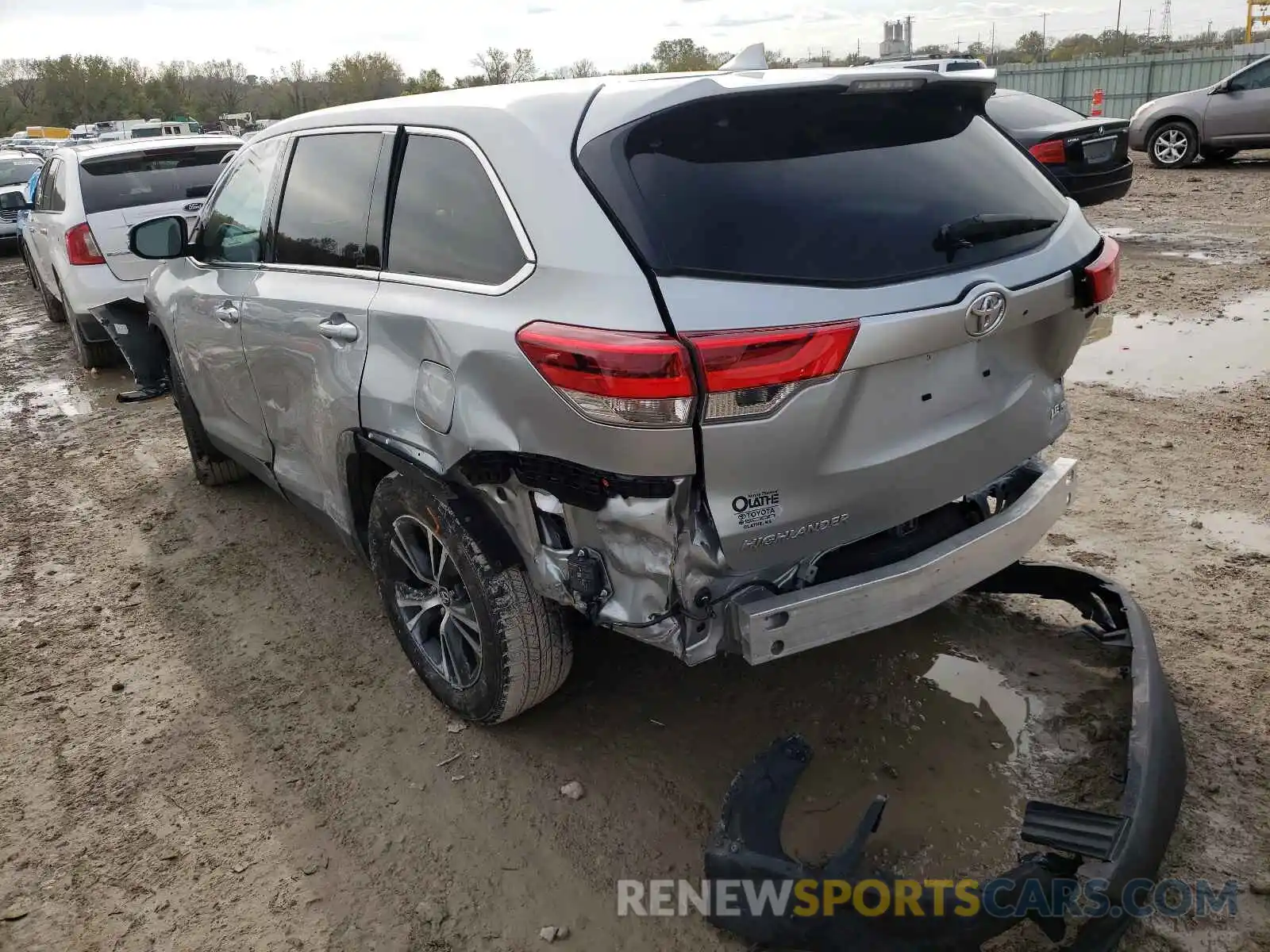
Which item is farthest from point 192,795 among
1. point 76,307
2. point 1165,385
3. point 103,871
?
point 76,307

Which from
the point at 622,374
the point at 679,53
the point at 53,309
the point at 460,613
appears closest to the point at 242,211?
the point at 460,613

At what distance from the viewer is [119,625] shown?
4.05 m

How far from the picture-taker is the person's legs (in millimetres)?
6820

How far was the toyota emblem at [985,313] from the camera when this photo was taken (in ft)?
7.69

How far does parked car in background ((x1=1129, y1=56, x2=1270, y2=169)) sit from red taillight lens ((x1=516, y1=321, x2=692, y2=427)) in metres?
14.0

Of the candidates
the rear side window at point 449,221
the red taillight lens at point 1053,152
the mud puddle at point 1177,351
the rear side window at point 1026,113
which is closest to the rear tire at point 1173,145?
the rear side window at point 1026,113

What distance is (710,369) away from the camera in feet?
6.98

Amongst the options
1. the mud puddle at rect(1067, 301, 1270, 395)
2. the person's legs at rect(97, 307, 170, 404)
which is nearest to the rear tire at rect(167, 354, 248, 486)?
the person's legs at rect(97, 307, 170, 404)

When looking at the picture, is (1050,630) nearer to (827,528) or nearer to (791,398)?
(827,528)

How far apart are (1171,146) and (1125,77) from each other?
11.8 m

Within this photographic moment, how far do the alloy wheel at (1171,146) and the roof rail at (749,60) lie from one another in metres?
14.2

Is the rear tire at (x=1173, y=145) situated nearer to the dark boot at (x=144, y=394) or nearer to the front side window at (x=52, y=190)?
the dark boot at (x=144, y=394)

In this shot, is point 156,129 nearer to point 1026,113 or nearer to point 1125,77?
point 1125,77

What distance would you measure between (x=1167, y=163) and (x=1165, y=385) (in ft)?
36.7
